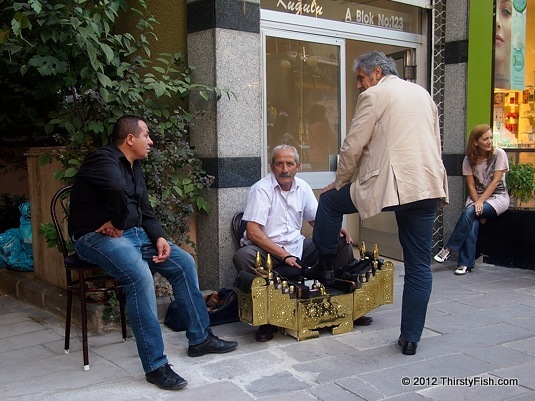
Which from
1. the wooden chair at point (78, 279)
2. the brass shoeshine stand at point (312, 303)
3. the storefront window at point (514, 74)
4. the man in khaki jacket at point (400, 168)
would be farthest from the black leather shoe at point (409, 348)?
the storefront window at point (514, 74)

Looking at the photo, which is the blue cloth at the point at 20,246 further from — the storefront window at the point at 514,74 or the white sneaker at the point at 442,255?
the storefront window at the point at 514,74

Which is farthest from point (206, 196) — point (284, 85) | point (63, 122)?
point (284, 85)

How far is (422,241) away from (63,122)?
2.77m

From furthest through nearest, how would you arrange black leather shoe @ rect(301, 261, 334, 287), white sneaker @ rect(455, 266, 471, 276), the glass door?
white sneaker @ rect(455, 266, 471, 276) < the glass door < black leather shoe @ rect(301, 261, 334, 287)

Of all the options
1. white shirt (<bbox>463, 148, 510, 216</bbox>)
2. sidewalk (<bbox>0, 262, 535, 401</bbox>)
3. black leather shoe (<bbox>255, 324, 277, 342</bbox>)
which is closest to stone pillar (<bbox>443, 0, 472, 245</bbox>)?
white shirt (<bbox>463, 148, 510, 216</bbox>)

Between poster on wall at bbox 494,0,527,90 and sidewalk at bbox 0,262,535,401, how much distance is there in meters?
3.07

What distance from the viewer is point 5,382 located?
370cm

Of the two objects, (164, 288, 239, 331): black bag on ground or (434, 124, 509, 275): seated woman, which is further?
(434, 124, 509, 275): seated woman

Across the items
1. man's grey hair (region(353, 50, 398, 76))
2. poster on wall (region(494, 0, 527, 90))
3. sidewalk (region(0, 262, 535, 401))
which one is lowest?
sidewalk (region(0, 262, 535, 401))

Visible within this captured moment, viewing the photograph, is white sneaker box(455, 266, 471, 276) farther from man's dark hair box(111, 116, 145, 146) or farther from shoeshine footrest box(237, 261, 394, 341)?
man's dark hair box(111, 116, 145, 146)

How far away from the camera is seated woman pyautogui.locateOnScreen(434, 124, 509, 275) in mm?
6580

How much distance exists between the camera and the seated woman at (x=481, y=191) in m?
6.58

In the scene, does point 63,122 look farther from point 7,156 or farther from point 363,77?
point 7,156

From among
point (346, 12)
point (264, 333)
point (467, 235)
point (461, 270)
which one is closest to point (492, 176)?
point (467, 235)
